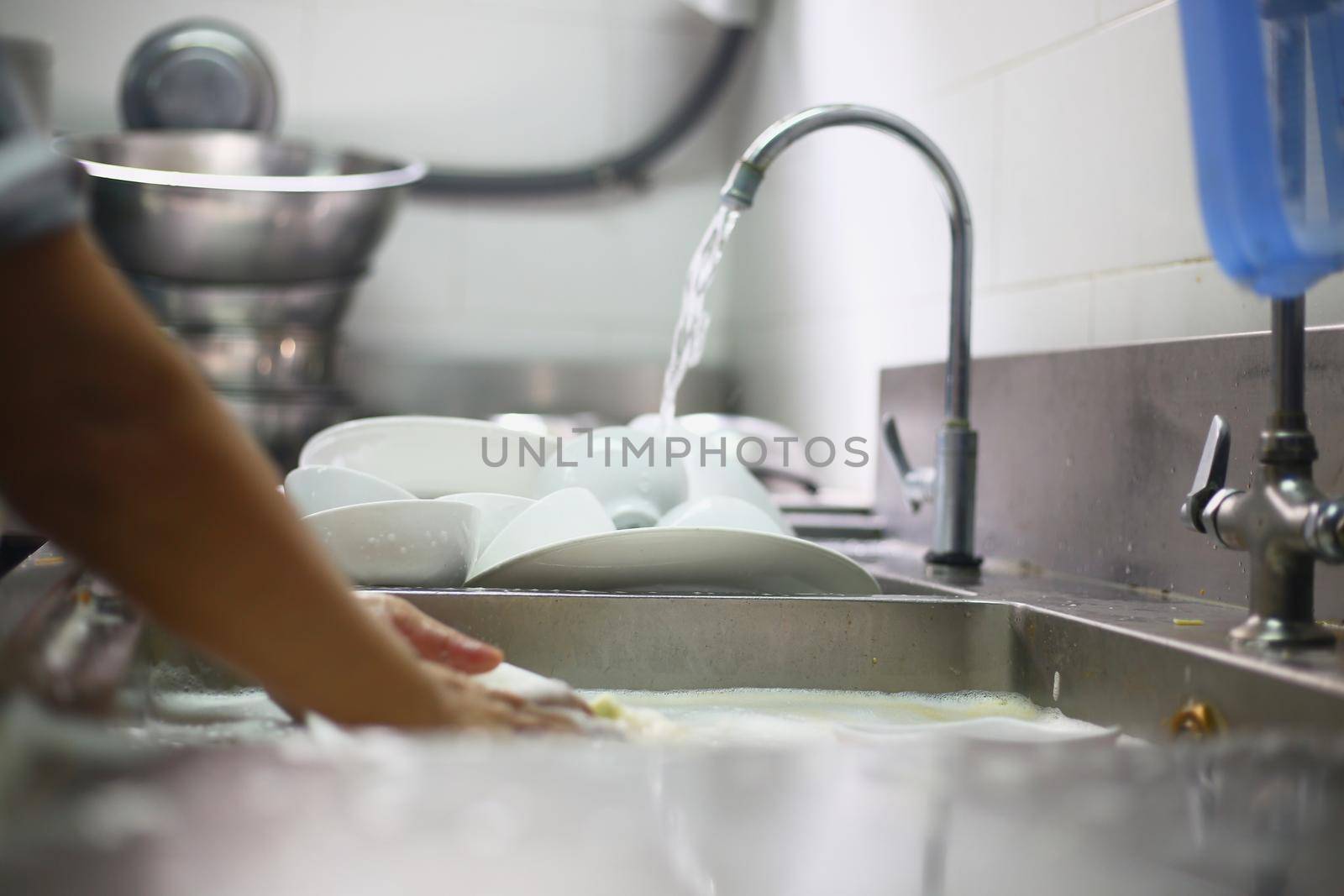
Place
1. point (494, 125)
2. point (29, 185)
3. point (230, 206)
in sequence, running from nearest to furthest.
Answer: point (29, 185) < point (230, 206) < point (494, 125)

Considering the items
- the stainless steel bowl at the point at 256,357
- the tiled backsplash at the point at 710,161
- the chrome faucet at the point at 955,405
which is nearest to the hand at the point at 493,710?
the chrome faucet at the point at 955,405

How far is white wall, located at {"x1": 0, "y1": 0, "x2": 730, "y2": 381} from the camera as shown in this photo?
95.7 inches

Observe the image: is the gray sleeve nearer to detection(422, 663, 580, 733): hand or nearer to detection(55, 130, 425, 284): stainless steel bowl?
detection(422, 663, 580, 733): hand

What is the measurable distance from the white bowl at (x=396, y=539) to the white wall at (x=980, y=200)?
1.77 feet

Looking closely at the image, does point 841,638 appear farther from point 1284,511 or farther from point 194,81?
point 194,81

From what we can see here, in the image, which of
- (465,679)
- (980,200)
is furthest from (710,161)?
(465,679)

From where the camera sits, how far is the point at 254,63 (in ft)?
6.73

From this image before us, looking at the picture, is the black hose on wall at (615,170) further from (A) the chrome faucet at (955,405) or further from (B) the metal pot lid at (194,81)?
(A) the chrome faucet at (955,405)

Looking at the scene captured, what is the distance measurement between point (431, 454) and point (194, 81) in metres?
1.25

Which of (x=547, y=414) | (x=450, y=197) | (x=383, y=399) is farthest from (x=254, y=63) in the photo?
(x=547, y=414)

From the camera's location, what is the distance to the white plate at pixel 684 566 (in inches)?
33.0

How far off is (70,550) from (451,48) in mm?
2345

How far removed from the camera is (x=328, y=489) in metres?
0.87

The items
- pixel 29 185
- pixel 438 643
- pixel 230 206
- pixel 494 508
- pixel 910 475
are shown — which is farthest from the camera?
pixel 230 206
